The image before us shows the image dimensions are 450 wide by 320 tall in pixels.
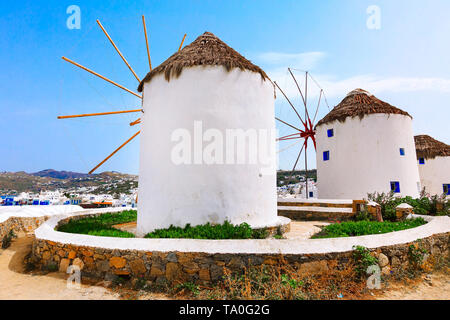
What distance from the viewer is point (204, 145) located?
6.43 metres

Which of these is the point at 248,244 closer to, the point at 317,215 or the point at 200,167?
the point at 200,167

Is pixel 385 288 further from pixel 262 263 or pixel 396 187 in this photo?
pixel 396 187

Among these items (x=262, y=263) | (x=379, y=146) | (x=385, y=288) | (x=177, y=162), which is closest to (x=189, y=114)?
(x=177, y=162)

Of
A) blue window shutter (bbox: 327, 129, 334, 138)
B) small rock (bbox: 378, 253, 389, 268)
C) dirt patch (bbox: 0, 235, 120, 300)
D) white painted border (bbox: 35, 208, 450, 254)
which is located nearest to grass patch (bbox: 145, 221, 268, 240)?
white painted border (bbox: 35, 208, 450, 254)

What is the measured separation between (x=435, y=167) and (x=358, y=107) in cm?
1071

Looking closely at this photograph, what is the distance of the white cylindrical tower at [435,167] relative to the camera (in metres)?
19.4

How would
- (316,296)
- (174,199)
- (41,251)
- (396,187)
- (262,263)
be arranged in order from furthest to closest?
(396,187), (174,199), (41,251), (262,263), (316,296)

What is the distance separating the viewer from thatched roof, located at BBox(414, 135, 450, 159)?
19703 millimetres

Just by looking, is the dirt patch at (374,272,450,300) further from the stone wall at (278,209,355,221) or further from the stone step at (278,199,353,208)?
the stone step at (278,199,353,208)

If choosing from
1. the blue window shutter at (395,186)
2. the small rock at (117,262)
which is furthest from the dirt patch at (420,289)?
the blue window shutter at (395,186)

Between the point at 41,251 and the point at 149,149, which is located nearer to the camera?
the point at 41,251
